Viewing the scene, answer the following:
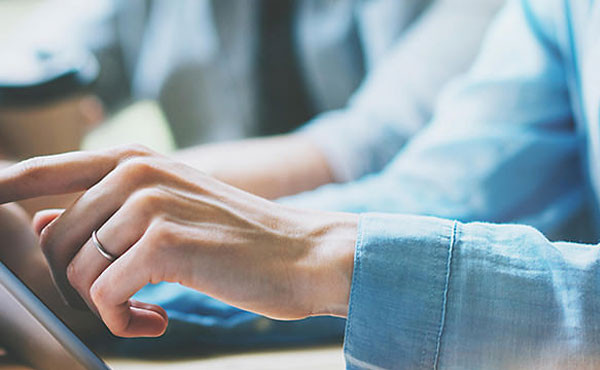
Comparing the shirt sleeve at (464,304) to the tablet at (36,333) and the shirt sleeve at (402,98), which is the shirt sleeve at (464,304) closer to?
the tablet at (36,333)

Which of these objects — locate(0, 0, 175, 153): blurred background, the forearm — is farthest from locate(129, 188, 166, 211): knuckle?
locate(0, 0, 175, 153): blurred background

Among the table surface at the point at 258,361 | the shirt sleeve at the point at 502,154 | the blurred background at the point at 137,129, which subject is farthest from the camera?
the blurred background at the point at 137,129

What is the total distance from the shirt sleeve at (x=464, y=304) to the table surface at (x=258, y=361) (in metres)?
0.09

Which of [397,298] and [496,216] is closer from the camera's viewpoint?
[397,298]

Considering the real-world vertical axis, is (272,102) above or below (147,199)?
below

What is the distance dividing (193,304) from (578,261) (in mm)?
226

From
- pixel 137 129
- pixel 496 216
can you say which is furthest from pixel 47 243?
pixel 137 129

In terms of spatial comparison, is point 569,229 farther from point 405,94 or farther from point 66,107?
point 66,107

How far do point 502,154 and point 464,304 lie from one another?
0.74 feet

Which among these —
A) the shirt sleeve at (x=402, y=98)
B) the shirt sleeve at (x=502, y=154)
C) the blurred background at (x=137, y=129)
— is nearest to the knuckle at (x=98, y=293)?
the shirt sleeve at (x=502, y=154)

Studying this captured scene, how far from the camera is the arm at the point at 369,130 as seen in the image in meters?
0.63

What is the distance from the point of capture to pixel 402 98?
0.67 meters

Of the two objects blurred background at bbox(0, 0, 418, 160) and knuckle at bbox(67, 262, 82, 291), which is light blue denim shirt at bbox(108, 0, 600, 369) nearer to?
knuckle at bbox(67, 262, 82, 291)

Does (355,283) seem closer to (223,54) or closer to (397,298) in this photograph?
(397,298)
